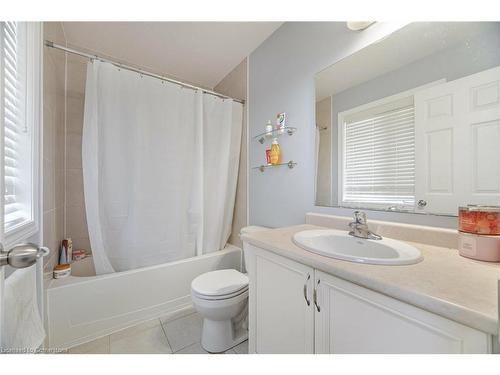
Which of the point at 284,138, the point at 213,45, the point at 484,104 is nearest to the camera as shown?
the point at 484,104

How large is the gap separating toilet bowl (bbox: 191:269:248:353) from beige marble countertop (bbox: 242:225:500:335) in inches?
26.3

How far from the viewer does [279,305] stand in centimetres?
88

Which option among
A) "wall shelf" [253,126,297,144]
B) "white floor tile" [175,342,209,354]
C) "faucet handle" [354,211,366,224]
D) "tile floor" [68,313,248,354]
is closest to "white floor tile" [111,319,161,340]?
Answer: "tile floor" [68,313,248,354]

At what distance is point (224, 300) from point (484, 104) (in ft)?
5.01

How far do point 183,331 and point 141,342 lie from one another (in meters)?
0.26

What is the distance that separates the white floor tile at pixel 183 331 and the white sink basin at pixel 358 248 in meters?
1.08

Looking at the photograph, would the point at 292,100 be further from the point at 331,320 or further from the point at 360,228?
the point at 331,320

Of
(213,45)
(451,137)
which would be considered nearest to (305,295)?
(451,137)

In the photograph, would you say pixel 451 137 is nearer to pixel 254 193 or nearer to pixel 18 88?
pixel 254 193

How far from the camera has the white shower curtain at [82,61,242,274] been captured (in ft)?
4.67

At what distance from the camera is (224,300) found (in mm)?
1218

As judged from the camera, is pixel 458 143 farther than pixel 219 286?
No

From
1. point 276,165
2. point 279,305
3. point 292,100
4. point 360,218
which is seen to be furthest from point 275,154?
point 279,305

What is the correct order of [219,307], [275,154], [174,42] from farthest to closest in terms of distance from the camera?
[174,42] → [275,154] → [219,307]
